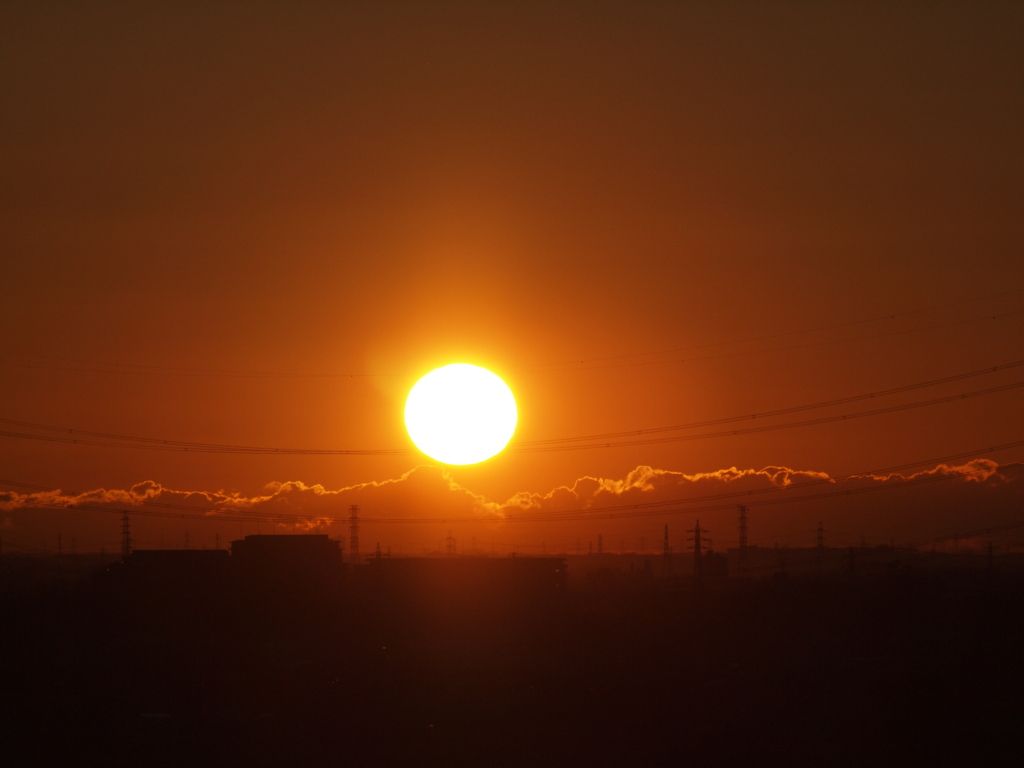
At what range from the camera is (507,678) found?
40125 mm

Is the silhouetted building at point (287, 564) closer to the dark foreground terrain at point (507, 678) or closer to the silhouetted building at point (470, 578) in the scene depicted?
the dark foreground terrain at point (507, 678)

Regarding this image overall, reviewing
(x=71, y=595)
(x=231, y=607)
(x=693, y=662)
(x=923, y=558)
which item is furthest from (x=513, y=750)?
(x=923, y=558)

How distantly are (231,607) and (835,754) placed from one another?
48601mm

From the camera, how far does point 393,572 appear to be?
75188 millimetres

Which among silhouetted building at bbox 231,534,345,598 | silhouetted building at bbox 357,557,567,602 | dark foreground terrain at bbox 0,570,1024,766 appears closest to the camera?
dark foreground terrain at bbox 0,570,1024,766

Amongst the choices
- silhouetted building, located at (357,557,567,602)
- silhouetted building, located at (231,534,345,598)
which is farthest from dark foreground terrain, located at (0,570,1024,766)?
silhouetted building, located at (231,534,345,598)

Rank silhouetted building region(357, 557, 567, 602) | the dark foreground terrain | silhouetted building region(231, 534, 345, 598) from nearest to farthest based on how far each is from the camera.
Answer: the dark foreground terrain < silhouetted building region(231, 534, 345, 598) < silhouetted building region(357, 557, 567, 602)

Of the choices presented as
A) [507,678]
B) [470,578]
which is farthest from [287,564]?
[507,678]

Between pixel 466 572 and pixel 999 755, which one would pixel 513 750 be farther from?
pixel 466 572

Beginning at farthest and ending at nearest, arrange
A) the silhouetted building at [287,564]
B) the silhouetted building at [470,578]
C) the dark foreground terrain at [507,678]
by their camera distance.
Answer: the silhouetted building at [470,578] < the silhouetted building at [287,564] < the dark foreground terrain at [507,678]

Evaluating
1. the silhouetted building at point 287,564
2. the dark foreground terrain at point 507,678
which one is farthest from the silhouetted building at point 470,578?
the silhouetted building at point 287,564

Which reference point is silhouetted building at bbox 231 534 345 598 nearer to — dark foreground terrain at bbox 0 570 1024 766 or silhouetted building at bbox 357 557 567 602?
dark foreground terrain at bbox 0 570 1024 766

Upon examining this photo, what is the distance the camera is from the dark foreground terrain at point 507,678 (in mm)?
26797

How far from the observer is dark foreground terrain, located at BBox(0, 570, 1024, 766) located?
26.8 meters
